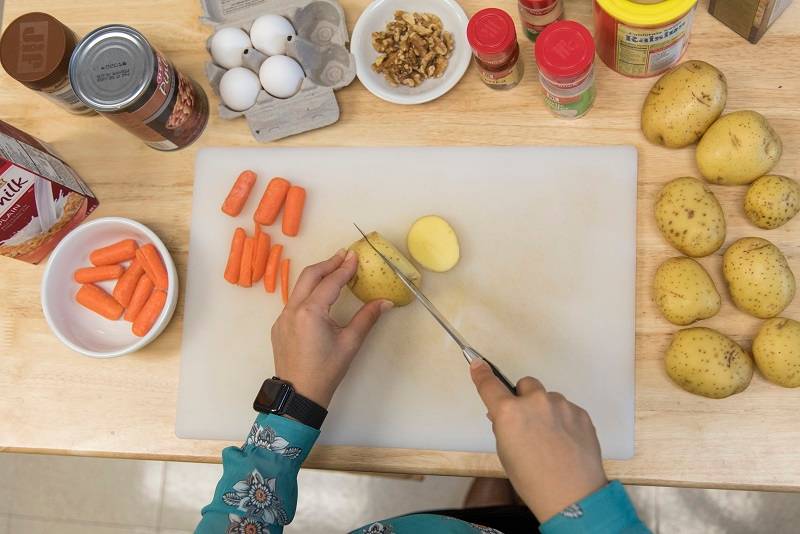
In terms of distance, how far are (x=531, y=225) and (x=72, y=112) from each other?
809 millimetres

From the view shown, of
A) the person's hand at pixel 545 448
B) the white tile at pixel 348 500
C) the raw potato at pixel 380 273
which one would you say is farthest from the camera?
the white tile at pixel 348 500

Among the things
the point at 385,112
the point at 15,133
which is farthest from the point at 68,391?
the point at 385,112

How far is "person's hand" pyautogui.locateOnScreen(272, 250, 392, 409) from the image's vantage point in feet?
3.37

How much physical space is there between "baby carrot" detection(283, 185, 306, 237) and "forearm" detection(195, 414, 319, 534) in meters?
0.31

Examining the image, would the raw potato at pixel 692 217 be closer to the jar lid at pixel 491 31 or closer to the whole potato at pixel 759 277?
the whole potato at pixel 759 277

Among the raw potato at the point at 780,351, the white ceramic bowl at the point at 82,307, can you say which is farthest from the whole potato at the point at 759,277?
the white ceramic bowl at the point at 82,307

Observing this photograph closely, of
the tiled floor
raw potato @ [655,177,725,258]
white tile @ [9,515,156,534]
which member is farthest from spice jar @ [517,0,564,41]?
white tile @ [9,515,156,534]

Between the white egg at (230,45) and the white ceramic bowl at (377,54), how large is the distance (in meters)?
0.18

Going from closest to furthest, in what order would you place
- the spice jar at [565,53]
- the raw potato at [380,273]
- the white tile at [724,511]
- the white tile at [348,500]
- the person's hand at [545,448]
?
1. the person's hand at [545,448]
2. the spice jar at [565,53]
3. the raw potato at [380,273]
4. the white tile at [724,511]
5. the white tile at [348,500]

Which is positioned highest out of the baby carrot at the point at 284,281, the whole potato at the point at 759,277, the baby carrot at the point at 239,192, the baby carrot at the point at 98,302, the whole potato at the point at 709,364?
the whole potato at the point at 759,277

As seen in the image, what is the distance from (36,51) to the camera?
107 centimetres

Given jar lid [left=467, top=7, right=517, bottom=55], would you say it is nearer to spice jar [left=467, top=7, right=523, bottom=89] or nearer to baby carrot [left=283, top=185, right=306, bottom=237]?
spice jar [left=467, top=7, right=523, bottom=89]

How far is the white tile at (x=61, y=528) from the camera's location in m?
1.98

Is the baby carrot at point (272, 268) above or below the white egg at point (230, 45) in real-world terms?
below
